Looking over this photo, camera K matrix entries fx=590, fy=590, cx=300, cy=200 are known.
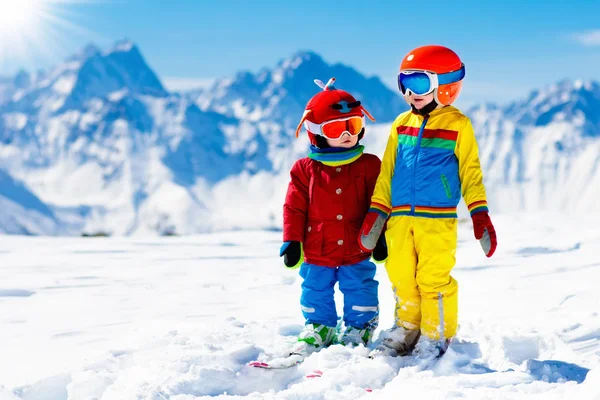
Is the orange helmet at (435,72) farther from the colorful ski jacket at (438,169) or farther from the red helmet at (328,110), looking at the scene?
the red helmet at (328,110)

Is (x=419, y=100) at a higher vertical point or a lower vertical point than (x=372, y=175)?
higher

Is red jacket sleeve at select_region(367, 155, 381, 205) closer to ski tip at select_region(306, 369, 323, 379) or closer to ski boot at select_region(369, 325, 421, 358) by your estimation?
ski boot at select_region(369, 325, 421, 358)

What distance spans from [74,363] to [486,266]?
15.3 ft

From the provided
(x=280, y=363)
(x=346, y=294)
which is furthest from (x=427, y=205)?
(x=280, y=363)

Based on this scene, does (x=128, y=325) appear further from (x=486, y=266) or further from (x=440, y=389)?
(x=486, y=266)

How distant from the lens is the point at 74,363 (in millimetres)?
3242

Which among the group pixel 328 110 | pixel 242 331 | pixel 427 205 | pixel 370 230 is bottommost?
pixel 242 331

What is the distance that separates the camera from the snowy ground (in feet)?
9.33

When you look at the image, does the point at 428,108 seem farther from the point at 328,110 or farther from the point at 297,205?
the point at 297,205

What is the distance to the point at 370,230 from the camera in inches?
136

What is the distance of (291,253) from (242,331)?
2.21ft

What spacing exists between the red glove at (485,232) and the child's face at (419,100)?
721 mm

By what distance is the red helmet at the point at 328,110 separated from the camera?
3674 mm

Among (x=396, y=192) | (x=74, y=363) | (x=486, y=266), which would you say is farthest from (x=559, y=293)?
(x=74, y=363)
